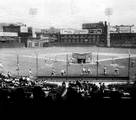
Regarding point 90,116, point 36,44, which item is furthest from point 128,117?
point 36,44

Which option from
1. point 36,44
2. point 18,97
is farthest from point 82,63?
point 36,44

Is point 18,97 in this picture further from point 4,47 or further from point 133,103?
point 4,47

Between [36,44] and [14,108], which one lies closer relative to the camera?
[14,108]

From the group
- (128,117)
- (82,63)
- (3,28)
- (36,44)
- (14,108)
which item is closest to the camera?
(128,117)

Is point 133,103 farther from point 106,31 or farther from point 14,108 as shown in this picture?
point 106,31

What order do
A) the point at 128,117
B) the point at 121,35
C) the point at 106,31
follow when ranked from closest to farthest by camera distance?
the point at 128,117 < the point at 106,31 < the point at 121,35

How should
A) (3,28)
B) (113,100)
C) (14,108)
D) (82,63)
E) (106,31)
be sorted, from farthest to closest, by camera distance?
1. (3,28)
2. (106,31)
3. (82,63)
4. (113,100)
5. (14,108)

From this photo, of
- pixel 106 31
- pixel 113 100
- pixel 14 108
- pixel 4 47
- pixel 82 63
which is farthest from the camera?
pixel 106 31

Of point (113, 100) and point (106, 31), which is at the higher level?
point (106, 31)

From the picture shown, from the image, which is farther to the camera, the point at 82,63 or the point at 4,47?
the point at 4,47
